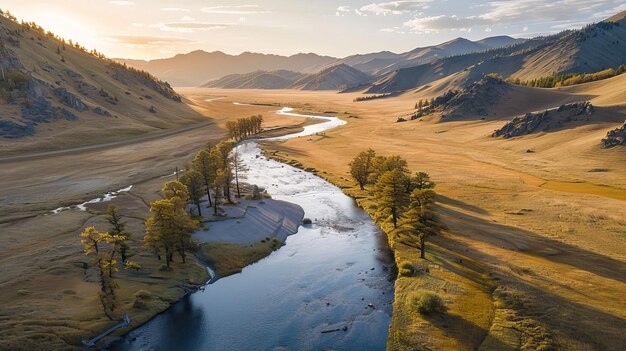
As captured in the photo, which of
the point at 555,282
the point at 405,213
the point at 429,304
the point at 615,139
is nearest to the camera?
the point at 429,304

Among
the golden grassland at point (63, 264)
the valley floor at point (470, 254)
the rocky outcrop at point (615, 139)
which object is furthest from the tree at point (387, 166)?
the rocky outcrop at point (615, 139)

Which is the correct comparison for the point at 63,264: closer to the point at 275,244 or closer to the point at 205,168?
the point at 275,244

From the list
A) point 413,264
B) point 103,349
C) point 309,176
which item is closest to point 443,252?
point 413,264

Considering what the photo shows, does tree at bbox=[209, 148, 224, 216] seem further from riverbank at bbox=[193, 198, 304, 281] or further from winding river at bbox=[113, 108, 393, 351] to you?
winding river at bbox=[113, 108, 393, 351]

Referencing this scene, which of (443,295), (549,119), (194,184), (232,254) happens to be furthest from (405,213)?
(549,119)

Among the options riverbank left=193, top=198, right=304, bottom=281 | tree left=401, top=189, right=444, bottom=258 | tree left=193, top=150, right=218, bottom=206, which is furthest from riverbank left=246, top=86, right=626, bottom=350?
tree left=193, top=150, right=218, bottom=206

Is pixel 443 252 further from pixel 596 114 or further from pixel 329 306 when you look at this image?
pixel 596 114
